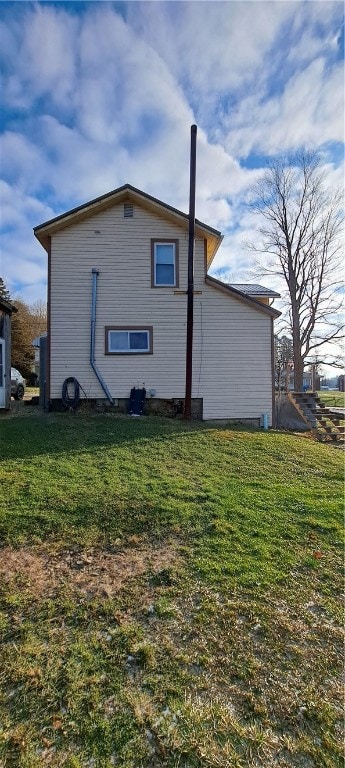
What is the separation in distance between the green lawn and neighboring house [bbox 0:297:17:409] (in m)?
7.59

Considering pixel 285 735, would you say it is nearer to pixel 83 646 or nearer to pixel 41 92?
pixel 83 646

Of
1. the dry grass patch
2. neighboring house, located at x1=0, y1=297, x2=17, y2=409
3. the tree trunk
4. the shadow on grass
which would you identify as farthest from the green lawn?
the tree trunk

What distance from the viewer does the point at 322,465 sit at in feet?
23.0

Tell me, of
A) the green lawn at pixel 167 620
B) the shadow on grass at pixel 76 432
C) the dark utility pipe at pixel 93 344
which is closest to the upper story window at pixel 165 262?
the dark utility pipe at pixel 93 344

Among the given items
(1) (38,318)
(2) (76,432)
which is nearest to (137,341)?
(2) (76,432)

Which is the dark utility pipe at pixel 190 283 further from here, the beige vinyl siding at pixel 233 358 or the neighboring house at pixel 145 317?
the beige vinyl siding at pixel 233 358

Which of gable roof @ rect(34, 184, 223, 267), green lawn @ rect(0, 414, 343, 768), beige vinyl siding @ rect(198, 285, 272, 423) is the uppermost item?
gable roof @ rect(34, 184, 223, 267)

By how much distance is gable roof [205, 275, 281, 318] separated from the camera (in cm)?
1157

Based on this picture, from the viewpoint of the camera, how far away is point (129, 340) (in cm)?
1168

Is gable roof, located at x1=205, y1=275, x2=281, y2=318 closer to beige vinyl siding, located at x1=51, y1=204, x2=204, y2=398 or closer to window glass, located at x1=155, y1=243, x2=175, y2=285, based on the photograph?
beige vinyl siding, located at x1=51, y1=204, x2=204, y2=398

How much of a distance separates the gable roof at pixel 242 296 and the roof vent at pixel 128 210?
3332 mm

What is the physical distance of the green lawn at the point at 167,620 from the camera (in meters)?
1.86

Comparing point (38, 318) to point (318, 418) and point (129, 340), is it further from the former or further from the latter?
point (318, 418)

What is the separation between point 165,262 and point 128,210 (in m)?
2.14
